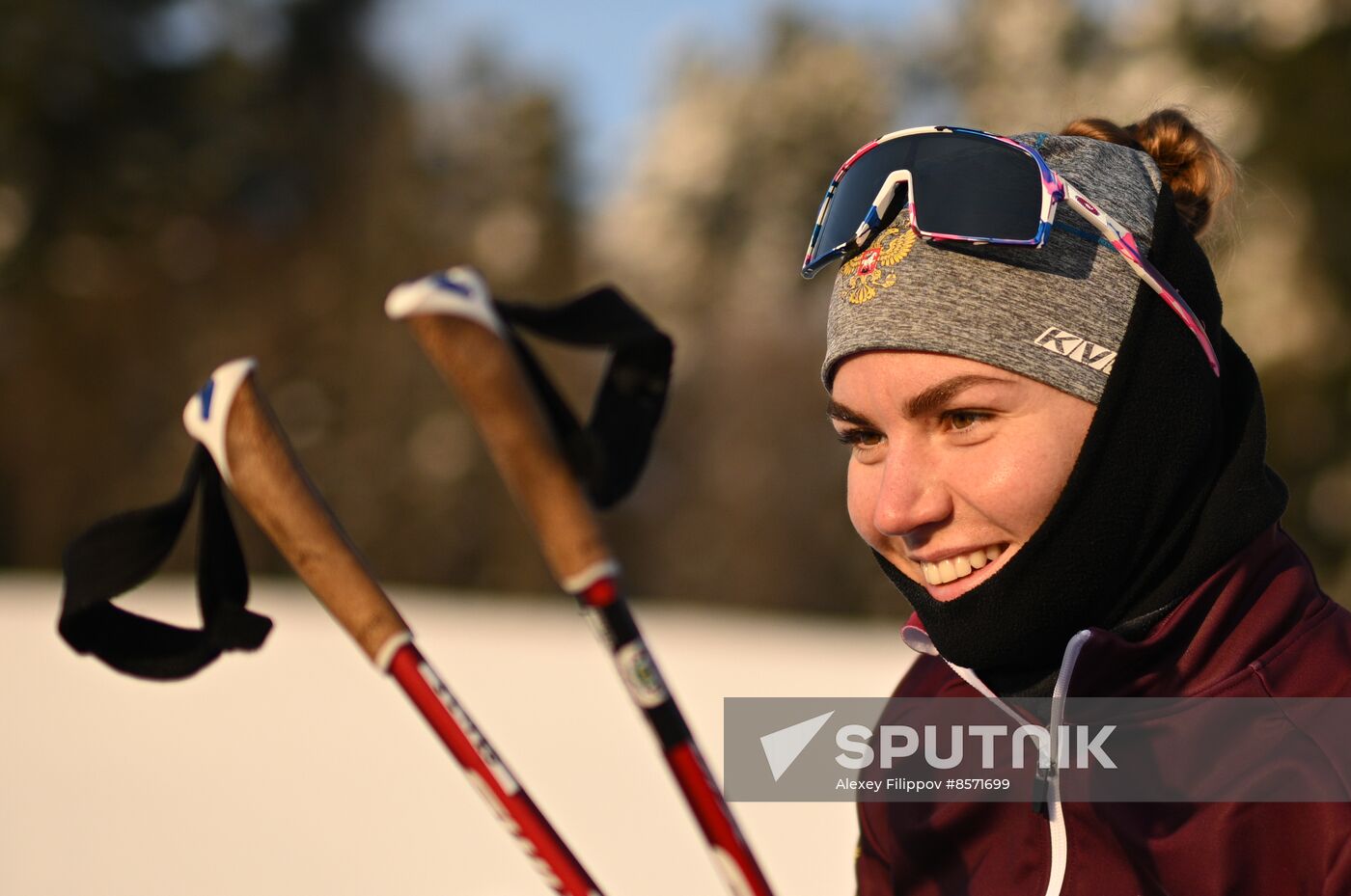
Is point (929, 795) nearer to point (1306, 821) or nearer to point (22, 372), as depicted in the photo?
point (1306, 821)

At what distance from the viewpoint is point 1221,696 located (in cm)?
150

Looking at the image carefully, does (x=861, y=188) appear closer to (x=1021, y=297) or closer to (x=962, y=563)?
(x=1021, y=297)

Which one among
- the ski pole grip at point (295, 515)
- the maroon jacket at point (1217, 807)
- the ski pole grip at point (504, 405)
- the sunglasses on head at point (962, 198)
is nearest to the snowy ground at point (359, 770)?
the maroon jacket at point (1217, 807)

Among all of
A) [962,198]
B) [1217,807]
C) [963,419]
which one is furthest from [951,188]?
[1217,807]

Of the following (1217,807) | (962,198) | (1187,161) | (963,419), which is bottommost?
(1217,807)

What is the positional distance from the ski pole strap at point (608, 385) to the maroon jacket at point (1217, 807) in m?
0.54

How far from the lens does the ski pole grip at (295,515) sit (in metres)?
1.33

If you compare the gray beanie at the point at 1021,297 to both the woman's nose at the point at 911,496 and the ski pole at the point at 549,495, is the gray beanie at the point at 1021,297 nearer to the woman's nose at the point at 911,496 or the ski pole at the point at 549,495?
the woman's nose at the point at 911,496

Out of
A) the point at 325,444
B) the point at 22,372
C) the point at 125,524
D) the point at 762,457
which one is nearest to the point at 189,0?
the point at 22,372

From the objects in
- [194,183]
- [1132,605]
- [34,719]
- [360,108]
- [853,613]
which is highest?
[360,108]

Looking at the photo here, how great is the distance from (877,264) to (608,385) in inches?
16.7

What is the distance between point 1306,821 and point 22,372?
14.9 m

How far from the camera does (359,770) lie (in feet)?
16.3

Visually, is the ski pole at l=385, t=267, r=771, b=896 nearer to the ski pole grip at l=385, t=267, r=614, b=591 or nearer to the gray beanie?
the ski pole grip at l=385, t=267, r=614, b=591
